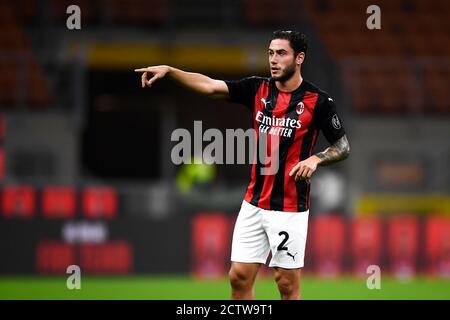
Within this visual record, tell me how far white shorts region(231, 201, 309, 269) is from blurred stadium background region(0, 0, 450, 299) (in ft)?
13.1

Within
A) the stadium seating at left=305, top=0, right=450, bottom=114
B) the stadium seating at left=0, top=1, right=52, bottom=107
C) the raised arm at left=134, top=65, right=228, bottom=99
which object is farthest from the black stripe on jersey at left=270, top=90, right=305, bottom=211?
the stadium seating at left=305, top=0, right=450, bottom=114

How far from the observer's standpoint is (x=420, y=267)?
1416 cm

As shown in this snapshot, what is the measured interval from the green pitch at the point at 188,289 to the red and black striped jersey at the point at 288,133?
3.82 metres

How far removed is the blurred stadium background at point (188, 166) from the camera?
44.3 ft

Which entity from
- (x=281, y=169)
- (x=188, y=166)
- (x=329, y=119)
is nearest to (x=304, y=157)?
(x=281, y=169)

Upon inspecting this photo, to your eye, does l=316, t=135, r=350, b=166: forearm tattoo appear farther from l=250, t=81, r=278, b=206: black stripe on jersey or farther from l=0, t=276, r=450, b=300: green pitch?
l=0, t=276, r=450, b=300: green pitch

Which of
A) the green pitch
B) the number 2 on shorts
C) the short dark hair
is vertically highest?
the short dark hair

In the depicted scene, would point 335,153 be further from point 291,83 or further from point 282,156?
point 291,83

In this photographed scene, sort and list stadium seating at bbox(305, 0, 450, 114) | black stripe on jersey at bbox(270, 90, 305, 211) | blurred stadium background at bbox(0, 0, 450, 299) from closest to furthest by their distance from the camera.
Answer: black stripe on jersey at bbox(270, 90, 305, 211)
blurred stadium background at bbox(0, 0, 450, 299)
stadium seating at bbox(305, 0, 450, 114)

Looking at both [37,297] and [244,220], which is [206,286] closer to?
[37,297]

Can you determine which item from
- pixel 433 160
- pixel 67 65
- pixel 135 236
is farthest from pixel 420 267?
pixel 67 65

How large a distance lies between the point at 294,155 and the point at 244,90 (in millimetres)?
571

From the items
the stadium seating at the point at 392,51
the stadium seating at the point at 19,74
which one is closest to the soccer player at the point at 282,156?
the stadium seating at the point at 19,74

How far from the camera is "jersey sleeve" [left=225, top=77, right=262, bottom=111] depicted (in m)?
6.95
